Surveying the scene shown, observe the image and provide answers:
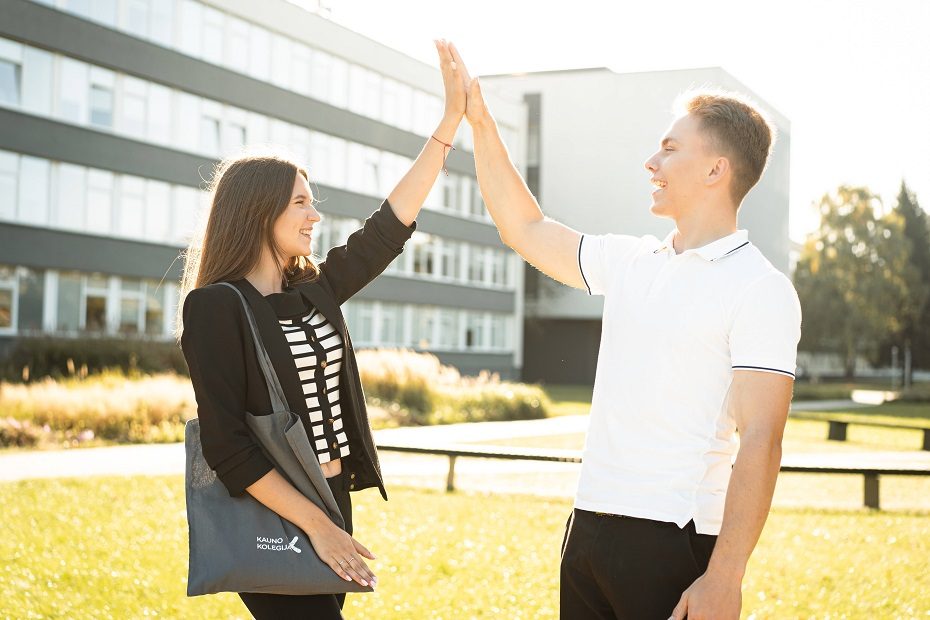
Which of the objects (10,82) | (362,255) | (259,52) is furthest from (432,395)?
(362,255)

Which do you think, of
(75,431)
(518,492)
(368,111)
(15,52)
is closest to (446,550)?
(518,492)

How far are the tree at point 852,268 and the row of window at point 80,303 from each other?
34.0 metres

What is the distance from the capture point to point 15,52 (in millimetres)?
29906

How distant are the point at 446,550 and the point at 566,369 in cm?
5427

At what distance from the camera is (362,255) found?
3705mm

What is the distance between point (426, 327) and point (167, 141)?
56.7 ft

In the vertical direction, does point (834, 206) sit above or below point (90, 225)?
above

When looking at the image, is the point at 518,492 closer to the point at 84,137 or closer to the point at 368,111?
the point at 84,137

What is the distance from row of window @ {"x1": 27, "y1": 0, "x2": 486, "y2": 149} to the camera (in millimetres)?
33906

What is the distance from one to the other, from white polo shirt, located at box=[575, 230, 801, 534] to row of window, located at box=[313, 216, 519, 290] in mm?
39790

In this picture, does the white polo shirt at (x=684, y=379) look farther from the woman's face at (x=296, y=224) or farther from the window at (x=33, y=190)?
the window at (x=33, y=190)

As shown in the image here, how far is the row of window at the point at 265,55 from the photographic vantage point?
3391cm

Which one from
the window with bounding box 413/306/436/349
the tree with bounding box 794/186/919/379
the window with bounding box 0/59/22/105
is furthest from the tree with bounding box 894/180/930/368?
the window with bounding box 0/59/22/105

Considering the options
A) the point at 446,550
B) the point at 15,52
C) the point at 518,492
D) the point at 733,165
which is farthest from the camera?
the point at 15,52
